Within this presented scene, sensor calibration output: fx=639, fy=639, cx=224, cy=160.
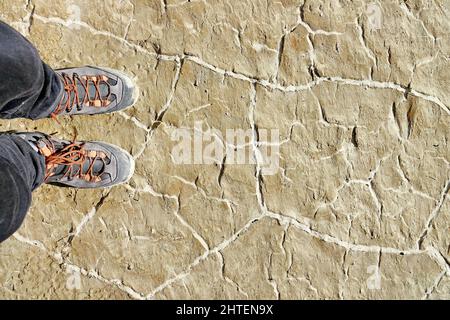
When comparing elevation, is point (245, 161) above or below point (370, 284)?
above

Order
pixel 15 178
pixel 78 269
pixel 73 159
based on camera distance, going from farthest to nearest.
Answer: pixel 78 269 → pixel 73 159 → pixel 15 178

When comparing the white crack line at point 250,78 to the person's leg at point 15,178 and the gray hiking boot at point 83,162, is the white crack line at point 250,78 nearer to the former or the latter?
the gray hiking boot at point 83,162

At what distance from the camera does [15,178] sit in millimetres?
1867

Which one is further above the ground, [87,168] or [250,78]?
[250,78]

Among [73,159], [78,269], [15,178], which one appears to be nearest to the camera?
[15,178]

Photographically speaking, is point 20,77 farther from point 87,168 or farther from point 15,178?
point 87,168

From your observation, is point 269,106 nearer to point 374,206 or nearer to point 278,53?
point 278,53

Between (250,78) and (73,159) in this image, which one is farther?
(250,78)

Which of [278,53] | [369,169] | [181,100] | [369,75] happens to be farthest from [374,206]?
[181,100]

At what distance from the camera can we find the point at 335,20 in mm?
2660

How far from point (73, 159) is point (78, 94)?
0.26 m

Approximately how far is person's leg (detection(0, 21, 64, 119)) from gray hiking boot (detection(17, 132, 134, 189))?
0.18 meters

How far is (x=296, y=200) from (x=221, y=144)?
15.2 inches

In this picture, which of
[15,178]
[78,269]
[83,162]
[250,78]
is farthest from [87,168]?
[250,78]
